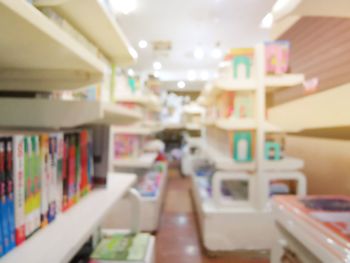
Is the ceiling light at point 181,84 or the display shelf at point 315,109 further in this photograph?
the ceiling light at point 181,84

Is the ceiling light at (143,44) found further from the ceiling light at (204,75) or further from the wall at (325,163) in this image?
the wall at (325,163)

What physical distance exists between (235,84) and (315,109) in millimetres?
639

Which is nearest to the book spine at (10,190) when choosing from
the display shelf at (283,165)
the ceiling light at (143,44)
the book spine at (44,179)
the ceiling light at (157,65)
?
the book spine at (44,179)

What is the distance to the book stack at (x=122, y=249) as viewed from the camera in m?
1.23

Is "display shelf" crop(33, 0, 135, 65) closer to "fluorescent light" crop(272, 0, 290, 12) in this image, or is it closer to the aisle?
"fluorescent light" crop(272, 0, 290, 12)

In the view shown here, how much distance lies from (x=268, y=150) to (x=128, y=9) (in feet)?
7.37

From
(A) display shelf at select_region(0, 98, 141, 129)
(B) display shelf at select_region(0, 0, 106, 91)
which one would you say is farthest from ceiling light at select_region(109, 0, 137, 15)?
(A) display shelf at select_region(0, 98, 141, 129)

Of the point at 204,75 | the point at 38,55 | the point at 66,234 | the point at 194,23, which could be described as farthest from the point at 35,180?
the point at 204,75

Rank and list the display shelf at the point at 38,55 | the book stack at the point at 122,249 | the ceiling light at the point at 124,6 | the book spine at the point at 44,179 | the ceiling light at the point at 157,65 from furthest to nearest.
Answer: the ceiling light at the point at 157,65, the ceiling light at the point at 124,6, the book stack at the point at 122,249, the book spine at the point at 44,179, the display shelf at the point at 38,55

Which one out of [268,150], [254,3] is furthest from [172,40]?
[268,150]

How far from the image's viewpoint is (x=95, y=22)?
1.06m

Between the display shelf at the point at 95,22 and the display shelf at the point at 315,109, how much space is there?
0.94 m

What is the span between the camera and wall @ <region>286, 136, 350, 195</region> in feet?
5.95

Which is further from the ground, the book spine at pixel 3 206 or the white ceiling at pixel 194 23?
the white ceiling at pixel 194 23
